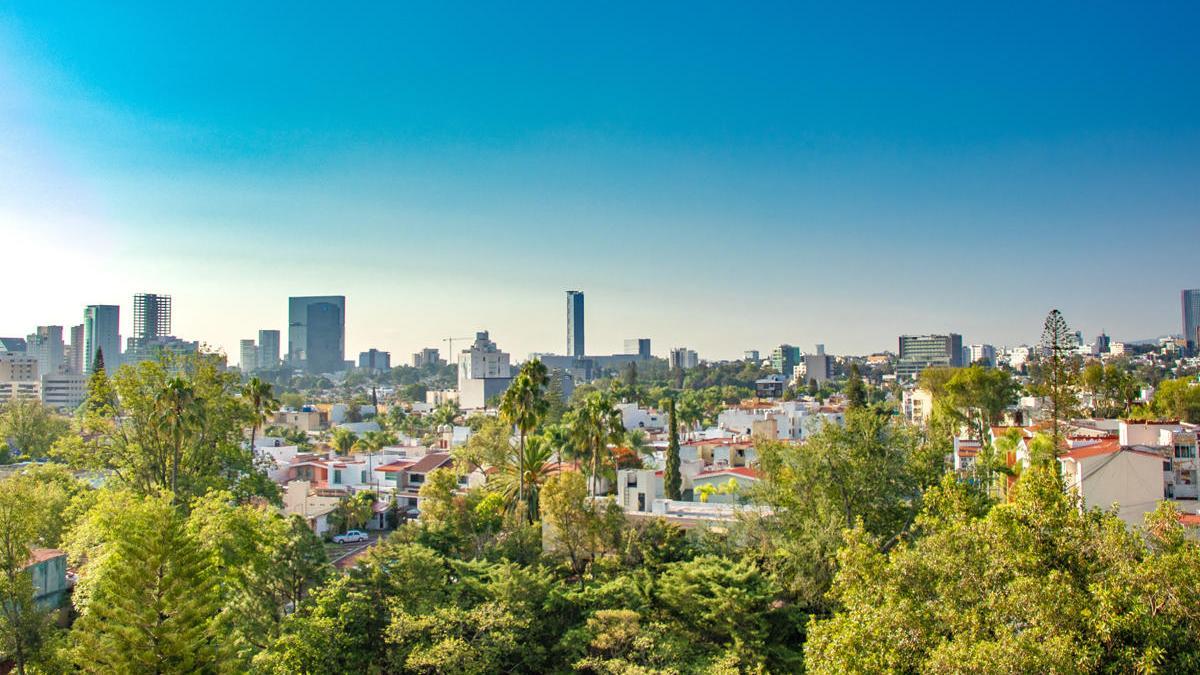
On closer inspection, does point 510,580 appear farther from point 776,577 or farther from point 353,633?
point 776,577

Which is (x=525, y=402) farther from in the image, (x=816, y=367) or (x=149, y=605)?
(x=816, y=367)

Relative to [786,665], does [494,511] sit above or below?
above

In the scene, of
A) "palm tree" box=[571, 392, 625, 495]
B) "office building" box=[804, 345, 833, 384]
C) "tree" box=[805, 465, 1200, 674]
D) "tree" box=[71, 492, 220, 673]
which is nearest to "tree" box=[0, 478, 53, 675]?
"tree" box=[71, 492, 220, 673]

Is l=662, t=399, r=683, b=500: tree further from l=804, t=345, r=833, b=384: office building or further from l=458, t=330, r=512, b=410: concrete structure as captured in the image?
l=804, t=345, r=833, b=384: office building

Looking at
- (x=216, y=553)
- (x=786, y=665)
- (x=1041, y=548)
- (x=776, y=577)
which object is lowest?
(x=786, y=665)

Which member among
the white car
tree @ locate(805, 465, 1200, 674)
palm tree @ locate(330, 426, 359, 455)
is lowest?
the white car

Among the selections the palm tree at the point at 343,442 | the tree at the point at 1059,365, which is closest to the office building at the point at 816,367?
the palm tree at the point at 343,442

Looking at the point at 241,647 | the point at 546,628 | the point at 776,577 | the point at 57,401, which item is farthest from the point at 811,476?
the point at 57,401
